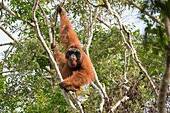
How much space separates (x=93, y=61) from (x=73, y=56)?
1176 mm

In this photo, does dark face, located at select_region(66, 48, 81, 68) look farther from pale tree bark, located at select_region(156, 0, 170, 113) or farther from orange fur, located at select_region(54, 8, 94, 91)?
pale tree bark, located at select_region(156, 0, 170, 113)

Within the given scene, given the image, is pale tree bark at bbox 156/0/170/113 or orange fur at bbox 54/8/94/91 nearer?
pale tree bark at bbox 156/0/170/113

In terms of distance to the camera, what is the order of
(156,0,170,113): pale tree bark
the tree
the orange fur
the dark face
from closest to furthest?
(156,0,170,113): pale tree bark, the tree, the orange fur, the dark face

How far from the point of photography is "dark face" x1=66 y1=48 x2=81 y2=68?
7.08 meters

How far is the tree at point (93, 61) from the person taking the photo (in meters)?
5.59

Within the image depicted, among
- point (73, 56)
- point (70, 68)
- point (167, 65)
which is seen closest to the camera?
point (167, 65)

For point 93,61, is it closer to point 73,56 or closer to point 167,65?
point 73,56

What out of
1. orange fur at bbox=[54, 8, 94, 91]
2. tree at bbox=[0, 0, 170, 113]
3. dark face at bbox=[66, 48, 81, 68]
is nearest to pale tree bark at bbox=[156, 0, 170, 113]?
tree at bbox=[0, 0, 170, 113]

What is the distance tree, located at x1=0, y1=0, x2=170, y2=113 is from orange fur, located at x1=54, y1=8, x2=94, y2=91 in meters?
0.17

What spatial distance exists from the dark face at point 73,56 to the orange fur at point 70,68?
0.21 feet

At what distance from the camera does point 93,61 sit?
8.20 meters

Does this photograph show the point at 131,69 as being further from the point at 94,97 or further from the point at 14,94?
the point at 14,94

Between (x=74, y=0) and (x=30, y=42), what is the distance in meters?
1.51

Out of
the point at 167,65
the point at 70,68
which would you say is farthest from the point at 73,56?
the point at 167,65
